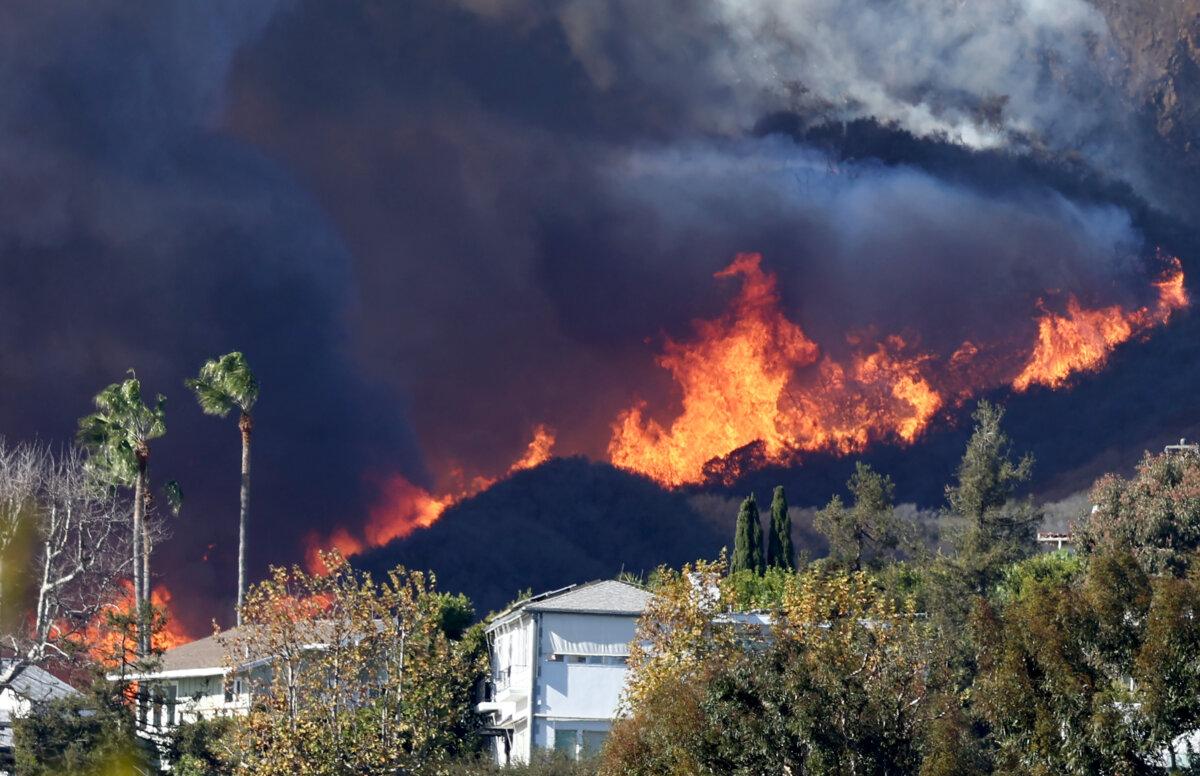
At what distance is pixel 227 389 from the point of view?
285ft

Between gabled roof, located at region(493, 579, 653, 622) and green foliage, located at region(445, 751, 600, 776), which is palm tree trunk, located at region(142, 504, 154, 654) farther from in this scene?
green foliage, located at region(445, 751, 600, 776)

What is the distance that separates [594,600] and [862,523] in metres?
20.0

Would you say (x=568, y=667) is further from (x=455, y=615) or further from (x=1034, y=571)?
(x=1034, y=571)

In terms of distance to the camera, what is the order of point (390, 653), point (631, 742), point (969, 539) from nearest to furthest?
point (631, 742)
point (390, 653)
point (969, 539)

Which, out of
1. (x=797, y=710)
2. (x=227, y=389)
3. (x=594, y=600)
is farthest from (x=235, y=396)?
(x=797, y=710)

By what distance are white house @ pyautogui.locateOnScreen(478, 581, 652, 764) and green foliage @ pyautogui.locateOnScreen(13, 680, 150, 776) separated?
1562 cm

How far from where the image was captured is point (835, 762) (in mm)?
34156

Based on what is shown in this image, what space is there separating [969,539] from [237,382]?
127ft

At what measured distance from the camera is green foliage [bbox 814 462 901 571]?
83.0 metres

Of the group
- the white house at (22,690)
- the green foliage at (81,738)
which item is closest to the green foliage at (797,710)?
the green foliage at (81,738)

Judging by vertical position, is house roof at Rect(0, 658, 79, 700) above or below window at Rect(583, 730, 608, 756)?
above

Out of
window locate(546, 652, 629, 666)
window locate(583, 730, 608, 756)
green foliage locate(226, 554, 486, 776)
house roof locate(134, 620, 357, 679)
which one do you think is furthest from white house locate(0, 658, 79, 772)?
window locate(583, 730, 608, 756)

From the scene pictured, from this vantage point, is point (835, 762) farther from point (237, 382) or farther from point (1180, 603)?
point (237, 382)

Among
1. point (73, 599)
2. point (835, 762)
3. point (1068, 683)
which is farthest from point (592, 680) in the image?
point (1068, 683)
